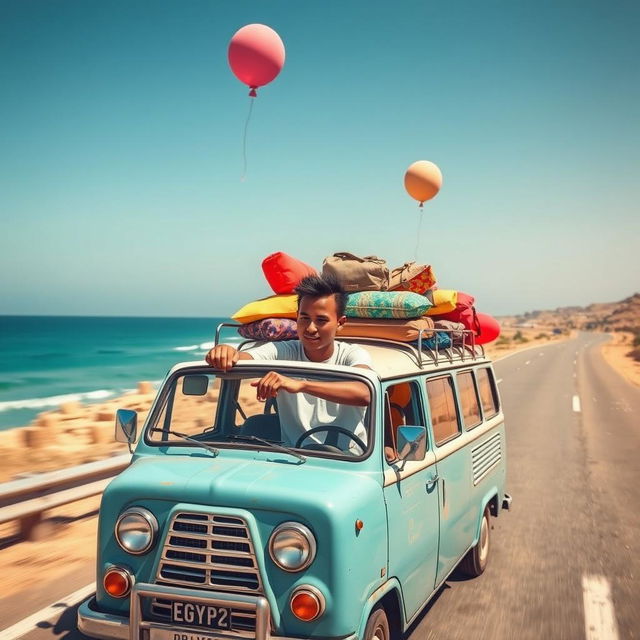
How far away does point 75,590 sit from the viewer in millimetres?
5328

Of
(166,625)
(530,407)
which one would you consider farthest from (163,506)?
(530,407)

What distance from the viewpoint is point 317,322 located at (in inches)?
179

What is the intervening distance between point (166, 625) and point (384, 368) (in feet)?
6.40

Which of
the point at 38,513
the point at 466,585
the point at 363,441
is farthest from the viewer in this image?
the point at 38,513

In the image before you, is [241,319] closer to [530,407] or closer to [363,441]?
[363,441]

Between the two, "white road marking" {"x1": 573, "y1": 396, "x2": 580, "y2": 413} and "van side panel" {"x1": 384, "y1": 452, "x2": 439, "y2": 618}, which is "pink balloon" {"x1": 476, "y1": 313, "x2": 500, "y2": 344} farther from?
"white road marking" {"x1": 573, "y1": 396, "x2": 580, "y2": 413}

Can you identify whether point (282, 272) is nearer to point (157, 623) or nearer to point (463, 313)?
point (463, 313)

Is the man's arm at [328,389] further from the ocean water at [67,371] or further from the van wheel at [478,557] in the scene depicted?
the ocean water at [67,371]

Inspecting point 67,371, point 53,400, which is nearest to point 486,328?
point 53,400

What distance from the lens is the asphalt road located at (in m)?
4.89

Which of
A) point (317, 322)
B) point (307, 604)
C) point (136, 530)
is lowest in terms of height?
point (307, 604)

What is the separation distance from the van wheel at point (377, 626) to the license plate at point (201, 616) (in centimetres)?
70

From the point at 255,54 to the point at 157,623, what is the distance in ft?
22.0

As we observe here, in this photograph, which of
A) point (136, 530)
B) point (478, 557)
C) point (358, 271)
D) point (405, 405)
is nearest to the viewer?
point (136, 530)
